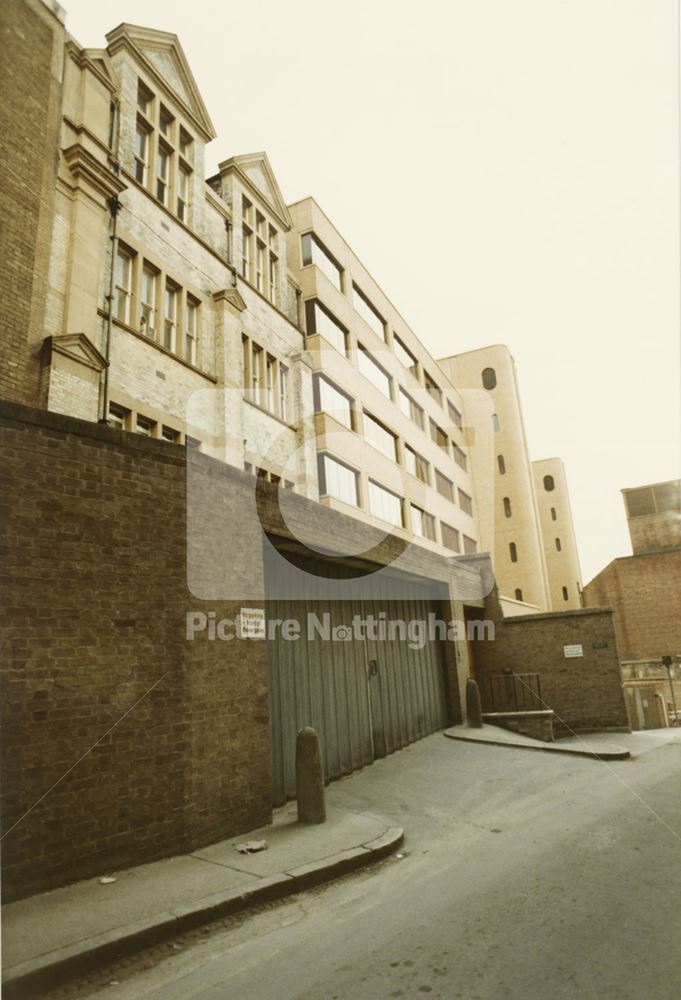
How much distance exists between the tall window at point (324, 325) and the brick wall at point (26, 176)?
1115 centimetres

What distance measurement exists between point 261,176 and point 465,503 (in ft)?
80.8

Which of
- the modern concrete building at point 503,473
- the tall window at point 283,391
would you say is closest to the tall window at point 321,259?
the tall window at point 283,391

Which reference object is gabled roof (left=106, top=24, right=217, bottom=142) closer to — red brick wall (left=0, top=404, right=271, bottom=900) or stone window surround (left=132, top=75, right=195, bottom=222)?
stone window surround (left=132, top=75, right=195, bottom=222)

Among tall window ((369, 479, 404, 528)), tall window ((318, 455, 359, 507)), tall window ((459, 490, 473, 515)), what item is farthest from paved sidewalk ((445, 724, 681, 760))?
tall window ((459, 490, 473, 515))

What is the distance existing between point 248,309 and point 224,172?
15.1 feet

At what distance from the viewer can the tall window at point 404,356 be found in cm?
3179

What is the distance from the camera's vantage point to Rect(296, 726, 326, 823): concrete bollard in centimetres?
717

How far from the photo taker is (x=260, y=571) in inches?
310

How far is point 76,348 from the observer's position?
1113 centimetres

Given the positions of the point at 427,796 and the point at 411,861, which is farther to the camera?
the point at 427,796

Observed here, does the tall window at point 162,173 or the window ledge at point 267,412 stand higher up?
the tall window at point 162,173

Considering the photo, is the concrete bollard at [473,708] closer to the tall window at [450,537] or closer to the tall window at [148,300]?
the tall window at [148,300]

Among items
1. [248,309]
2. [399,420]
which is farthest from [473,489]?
[248,309]

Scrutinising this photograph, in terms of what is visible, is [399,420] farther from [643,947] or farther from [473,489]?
[643,947]
